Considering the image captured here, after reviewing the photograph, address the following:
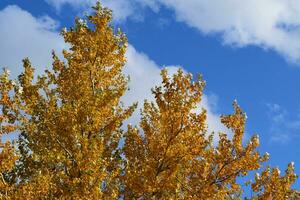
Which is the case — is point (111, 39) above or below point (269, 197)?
above

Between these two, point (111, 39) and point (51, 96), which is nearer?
point (51, 96)

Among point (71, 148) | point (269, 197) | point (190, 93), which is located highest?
point (190, 93)

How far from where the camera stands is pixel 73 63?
17.4m

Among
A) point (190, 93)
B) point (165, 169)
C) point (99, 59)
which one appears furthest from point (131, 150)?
point (99, 59)

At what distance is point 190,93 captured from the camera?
50.4 ft

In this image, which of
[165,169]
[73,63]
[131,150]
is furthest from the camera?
[73,63]

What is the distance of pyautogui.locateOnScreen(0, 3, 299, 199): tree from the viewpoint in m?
14.1

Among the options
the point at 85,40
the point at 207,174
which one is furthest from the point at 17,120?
the point at 207,174

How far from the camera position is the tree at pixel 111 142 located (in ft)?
46.4

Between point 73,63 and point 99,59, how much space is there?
35.4 inches

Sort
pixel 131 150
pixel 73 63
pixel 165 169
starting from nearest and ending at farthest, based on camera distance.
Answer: pixel 165 169 < pixel 131 150 < pixel 73 63

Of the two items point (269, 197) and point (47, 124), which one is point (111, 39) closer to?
point (47, 124)

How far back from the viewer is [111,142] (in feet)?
56.3

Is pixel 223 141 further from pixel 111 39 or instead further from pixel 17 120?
pixel 17 120
